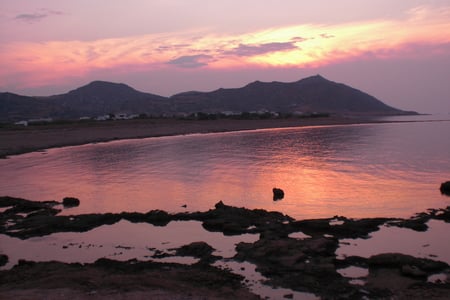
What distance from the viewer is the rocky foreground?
11.8 m

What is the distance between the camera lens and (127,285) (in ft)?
40.1

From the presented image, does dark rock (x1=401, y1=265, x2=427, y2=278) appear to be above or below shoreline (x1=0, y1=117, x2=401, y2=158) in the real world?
below

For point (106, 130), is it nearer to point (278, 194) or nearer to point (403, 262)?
point (278, 194)

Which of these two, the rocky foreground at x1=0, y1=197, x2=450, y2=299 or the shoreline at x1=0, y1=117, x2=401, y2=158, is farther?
the shoreline at x1=0, y1=117, x2=401, y2=158

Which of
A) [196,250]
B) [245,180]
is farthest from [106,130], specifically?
[196,250]

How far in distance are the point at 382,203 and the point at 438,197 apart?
3915 mm

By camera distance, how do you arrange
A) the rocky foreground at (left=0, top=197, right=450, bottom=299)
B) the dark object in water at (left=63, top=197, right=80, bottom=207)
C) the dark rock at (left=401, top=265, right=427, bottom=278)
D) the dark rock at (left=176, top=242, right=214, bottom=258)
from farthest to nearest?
1. the dark object in water at (left=63, top=197, right=80, bottom=207)
2. the dark rock at (left=176, top=242, right=214, bottom=258)
3. the dark rock at (left=401, top=265, right=427, bottom=278)
4. the rocky foreground at (left=0, top=197, right=450, bottom=299)

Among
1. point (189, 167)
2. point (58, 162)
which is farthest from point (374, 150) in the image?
point (58, 162)

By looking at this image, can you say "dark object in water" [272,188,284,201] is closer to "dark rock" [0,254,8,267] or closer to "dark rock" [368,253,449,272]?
"dark rock" [368,253,449,272]

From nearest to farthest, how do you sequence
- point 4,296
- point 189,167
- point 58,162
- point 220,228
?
point 4,296 < point 220,228 < point 189,167 < point 58,162

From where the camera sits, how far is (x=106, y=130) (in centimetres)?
9644

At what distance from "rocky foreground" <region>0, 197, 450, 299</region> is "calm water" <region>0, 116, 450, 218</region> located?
4.13 metres

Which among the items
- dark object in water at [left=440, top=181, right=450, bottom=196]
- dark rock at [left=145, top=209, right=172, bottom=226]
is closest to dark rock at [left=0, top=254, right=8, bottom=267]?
dark rock at [left=145, top=209, right=172, bottom=226]

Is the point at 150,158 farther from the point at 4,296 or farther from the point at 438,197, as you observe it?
the point at 4,296
